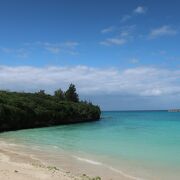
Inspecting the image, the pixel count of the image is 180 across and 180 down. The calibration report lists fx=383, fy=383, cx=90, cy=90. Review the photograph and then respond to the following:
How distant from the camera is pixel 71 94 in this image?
368 ft

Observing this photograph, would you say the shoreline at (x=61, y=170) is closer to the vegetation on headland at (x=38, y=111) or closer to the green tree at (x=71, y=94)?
the vegetation on headland at (x=38, y=111)

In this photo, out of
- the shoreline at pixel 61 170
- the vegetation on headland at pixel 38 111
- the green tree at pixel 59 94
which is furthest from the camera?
the green tree at pixel 59 94

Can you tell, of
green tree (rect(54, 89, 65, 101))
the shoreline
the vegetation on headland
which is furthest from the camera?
green tree (rect(54, 89, 65, 101))

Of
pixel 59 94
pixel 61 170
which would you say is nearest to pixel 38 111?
pixel 59 94

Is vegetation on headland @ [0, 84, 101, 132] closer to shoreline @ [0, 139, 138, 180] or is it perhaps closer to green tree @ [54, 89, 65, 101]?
green tree @ [54, 89, 65, 101]

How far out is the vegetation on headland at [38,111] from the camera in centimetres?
6192

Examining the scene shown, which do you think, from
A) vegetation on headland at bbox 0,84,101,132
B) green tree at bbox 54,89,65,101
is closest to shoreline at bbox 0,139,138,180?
vegetation on headland at bbox 0,84,101,132

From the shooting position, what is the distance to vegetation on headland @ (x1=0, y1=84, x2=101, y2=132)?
61.9 metres

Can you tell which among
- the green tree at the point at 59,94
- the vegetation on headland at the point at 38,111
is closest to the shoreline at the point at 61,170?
the vegetation on headland at the point at 38,111

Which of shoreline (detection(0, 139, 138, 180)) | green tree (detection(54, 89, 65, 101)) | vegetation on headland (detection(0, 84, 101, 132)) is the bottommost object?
shoreline (detection(0, 139, 138, 180))

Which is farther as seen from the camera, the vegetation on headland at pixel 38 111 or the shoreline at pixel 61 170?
the vegetation on headland at pixel 38 111

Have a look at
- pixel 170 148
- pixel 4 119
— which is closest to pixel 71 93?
pixel 4 119

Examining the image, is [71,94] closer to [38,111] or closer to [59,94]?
[59,94]

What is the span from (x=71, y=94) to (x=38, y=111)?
125ft
